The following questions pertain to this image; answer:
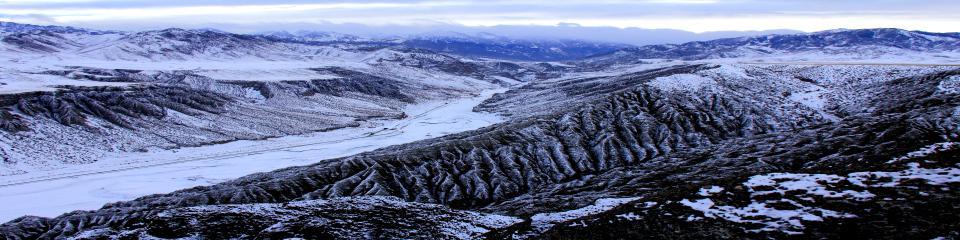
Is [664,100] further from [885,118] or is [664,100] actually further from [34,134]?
[34,134]

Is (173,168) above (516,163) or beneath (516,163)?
beneath

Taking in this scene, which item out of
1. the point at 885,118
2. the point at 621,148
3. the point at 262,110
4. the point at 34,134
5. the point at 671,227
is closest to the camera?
the point at 671,227

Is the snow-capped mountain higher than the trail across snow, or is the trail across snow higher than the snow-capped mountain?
the snow-capped mountain

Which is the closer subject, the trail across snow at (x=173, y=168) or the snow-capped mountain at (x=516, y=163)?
the snow-capped mountain at (x=516, y=163)

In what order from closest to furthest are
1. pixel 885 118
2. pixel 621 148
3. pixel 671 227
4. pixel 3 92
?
pixel 671 227 → pixel 885 118 → pixel 621 148 → pixel 3 92

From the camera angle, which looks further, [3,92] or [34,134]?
[3,92]

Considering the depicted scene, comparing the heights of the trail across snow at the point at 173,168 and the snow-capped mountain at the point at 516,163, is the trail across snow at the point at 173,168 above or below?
below

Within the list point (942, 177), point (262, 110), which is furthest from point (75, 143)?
point (942, 177)

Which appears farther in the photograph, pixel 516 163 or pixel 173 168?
pixel 173 168
